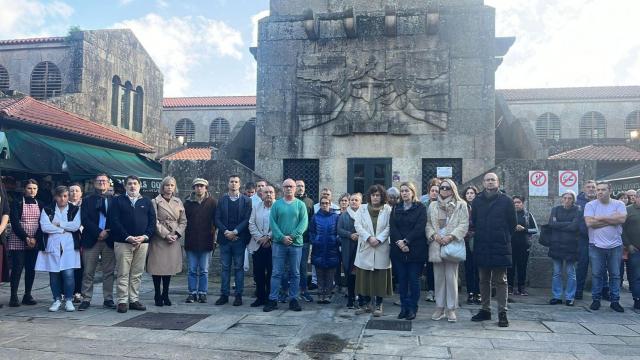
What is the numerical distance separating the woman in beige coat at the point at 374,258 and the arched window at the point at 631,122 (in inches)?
1454

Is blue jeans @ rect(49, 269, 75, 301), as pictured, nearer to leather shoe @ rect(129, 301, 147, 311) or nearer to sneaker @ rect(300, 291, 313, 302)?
leather shoe @ rect(129, 301, 147, 311)

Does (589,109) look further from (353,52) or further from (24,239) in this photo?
(24,239)

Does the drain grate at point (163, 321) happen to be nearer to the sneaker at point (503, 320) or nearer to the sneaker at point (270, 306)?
the sneaker at point (270, 306)

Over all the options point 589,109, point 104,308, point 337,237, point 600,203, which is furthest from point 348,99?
point 589,109

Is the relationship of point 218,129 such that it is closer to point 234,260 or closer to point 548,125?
point 548,125

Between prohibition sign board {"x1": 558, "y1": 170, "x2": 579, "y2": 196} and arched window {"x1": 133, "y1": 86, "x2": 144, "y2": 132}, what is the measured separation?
20.8 metres

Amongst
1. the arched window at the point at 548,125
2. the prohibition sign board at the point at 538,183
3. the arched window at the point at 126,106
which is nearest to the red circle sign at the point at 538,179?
the prohibition sign board at the point at 538,183

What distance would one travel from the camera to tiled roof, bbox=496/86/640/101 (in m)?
36.6

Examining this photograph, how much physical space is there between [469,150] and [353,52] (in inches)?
149

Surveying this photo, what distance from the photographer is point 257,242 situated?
7.36 meters

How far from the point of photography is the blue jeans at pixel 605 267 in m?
7.21

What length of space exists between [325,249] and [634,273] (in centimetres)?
492

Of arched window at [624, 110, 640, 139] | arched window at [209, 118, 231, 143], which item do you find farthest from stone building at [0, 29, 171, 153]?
arched window at [624, 110, 640, 139]

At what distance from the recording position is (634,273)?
7.45 m
